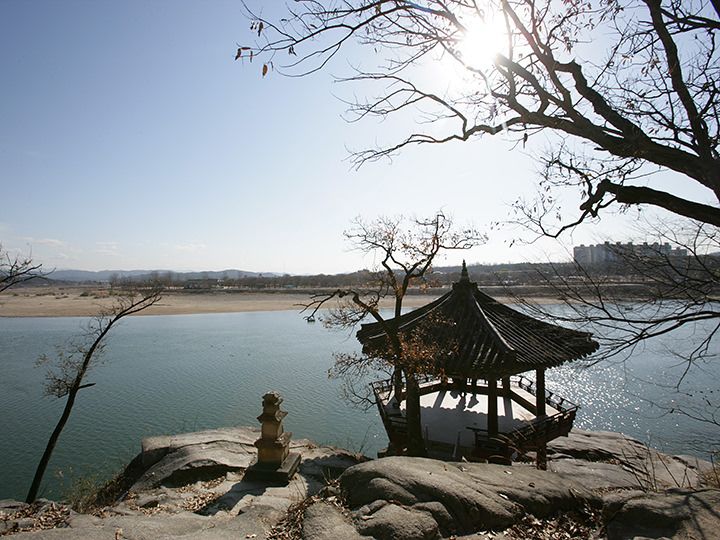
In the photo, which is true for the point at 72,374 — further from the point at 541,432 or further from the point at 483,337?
the point at 541,432

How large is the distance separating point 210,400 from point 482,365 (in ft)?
52.0

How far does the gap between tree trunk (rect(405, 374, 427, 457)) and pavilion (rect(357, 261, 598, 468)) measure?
54cm

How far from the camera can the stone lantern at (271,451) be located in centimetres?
820

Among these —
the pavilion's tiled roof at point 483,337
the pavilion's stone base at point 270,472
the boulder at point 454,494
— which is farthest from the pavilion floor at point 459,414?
the boulder at point 454,494

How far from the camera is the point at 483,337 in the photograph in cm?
952

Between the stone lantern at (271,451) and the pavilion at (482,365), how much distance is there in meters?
2.75

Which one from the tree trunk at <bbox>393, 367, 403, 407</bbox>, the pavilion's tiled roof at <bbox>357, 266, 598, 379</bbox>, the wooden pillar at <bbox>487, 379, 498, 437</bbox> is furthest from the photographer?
the tree trunk at <bbox>393, 367, 403, 407</bbox>

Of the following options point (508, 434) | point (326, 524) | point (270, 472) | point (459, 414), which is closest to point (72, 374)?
point (270, 472)

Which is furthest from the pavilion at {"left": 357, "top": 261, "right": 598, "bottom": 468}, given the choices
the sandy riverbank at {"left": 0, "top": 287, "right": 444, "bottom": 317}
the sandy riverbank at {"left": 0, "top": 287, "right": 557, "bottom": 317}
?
the sandy riverbank at {"left": 0, "top": 287, "right": 444, "bottom": 317}

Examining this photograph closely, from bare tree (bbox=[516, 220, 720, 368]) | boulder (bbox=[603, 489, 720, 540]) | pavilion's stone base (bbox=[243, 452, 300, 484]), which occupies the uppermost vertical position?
bare tree (bbox=[516, 220, 720, 368])

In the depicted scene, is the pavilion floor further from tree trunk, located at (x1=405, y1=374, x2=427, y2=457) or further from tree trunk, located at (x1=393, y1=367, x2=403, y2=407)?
tree trunk, located at (x1=405, y1=374, x2=427, y2=457)

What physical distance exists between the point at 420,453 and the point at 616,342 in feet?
20.3

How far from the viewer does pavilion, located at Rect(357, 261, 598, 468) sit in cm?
891

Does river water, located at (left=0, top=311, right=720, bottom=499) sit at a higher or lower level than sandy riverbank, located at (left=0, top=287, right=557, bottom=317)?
lower
